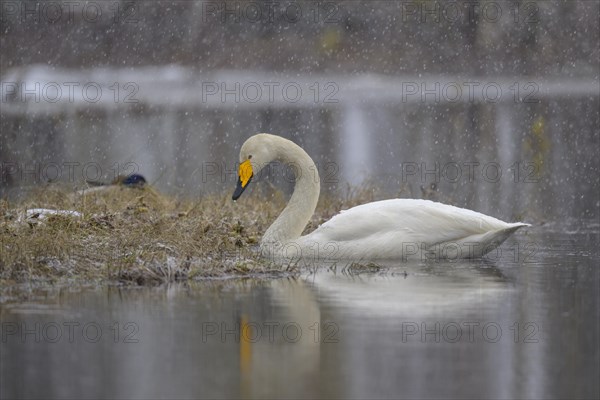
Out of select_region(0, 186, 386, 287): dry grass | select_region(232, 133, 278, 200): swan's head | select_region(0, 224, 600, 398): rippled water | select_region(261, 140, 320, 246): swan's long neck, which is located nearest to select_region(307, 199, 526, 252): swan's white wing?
select_region(261, 140, 320, 246): swan's long neck

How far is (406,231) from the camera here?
35.4 feet

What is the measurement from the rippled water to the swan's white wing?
111cm

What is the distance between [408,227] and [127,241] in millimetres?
2292

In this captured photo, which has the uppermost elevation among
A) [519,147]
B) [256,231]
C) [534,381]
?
[519,147]

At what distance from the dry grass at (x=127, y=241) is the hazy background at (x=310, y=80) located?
1109 cm

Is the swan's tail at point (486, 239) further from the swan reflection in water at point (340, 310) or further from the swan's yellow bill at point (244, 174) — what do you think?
the swan's yellow bill at point (244, 174)

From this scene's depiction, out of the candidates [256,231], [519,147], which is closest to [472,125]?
[519,147]

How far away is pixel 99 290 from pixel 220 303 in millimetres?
911

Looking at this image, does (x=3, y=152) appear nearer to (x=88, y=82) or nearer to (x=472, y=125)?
(x=88, y=82)

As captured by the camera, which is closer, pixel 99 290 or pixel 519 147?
pixel 99 290

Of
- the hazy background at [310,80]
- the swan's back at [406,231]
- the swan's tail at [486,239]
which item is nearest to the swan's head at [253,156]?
the swan's back at [406,231]

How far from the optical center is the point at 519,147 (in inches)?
973

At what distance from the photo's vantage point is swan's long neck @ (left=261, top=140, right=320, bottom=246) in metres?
11.3

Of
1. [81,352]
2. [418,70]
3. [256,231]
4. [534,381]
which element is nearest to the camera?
[534,381]
